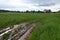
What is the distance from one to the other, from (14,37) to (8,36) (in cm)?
Result: 195

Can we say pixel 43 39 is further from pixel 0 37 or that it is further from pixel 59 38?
pixel 0 37

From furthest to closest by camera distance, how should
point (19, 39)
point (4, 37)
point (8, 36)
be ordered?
point (19, 39)
point (8, 36)
point (4, 37)

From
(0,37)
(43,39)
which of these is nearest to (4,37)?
(0,37)

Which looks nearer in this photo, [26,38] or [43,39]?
[43,39]

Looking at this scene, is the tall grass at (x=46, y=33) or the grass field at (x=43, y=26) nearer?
the tall grass at (x=46, y=33)

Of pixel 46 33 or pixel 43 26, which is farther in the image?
pixel 43 26

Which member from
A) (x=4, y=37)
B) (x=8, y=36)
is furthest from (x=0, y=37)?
(x=8, y=36)

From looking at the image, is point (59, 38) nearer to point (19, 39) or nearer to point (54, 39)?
point (54, 39)

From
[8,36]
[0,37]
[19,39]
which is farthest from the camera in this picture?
[19,39]

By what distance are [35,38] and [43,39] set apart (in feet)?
7.80

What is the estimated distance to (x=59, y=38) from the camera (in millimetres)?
16922

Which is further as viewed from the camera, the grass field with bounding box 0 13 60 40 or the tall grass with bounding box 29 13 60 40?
the grass field with bounding box 0 13 60 40

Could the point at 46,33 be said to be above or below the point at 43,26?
above

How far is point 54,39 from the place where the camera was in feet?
55.0
